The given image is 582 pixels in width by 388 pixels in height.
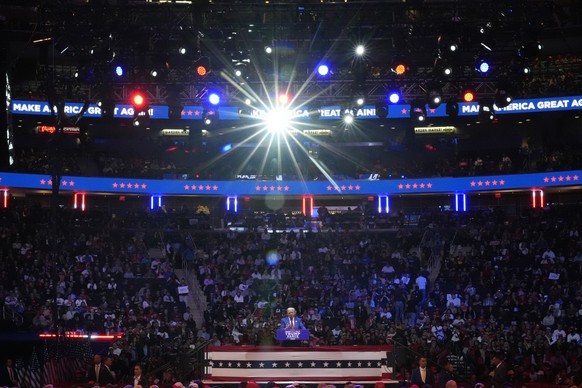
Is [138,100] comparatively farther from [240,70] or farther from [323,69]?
[323,69]

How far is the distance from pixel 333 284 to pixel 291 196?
11.1 m

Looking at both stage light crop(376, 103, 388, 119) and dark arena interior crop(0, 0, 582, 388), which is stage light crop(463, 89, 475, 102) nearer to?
dark arena interior crop(0, 0, 582, 388)

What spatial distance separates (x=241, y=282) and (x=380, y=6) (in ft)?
49.1

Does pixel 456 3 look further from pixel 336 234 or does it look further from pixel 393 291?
pixel 336 234

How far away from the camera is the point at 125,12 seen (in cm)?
1928

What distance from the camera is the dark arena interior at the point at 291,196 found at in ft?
63.7

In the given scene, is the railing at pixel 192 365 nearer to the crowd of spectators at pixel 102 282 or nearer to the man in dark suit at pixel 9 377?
the crowd of spectators at pixel 102 282

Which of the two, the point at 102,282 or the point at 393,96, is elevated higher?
the point at 393,96

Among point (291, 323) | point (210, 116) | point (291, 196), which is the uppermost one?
point (210, 116)

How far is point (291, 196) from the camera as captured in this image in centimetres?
4169

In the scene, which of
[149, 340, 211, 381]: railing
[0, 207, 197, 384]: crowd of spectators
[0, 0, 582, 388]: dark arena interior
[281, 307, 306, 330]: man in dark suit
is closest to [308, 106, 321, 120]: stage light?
[0, 0, 582, 388]: dark arena interior

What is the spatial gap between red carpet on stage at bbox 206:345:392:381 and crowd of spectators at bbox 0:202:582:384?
3760mm

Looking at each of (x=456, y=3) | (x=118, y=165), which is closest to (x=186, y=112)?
(x=118, y=165)

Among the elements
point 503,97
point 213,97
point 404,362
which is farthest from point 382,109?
point 404,362
